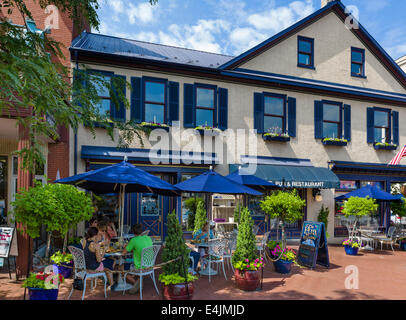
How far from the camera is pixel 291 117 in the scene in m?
13.3

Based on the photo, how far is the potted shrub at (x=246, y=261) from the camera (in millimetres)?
6531

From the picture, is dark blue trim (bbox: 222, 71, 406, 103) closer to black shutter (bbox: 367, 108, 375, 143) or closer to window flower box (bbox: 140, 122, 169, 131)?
black shutter (bbox: 367, 108, 375, 143)

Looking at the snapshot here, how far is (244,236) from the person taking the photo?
6812 mm

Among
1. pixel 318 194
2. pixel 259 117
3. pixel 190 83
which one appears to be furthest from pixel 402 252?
pixel 190 83

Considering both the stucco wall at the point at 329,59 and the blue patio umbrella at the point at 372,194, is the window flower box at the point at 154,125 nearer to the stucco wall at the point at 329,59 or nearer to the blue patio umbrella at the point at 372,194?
the stucco wall at the point at 329,59

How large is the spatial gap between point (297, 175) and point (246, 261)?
6516 mm

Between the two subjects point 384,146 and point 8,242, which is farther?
point 384,146

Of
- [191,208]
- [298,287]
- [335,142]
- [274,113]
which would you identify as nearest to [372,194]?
[335,142]

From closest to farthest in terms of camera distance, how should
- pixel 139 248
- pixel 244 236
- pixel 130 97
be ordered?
pixel 139 248 < pixel 244 236 < pixel 130 97

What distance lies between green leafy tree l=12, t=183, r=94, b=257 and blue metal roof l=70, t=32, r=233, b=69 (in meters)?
6.44

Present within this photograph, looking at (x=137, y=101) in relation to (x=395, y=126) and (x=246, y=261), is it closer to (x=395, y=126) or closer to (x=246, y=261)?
(x=246, y=261)

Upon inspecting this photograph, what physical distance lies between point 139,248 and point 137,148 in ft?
18.8

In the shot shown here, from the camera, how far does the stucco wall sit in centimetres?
1337
